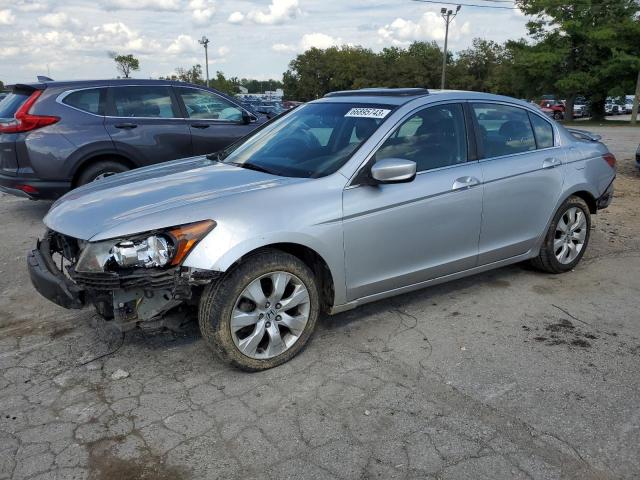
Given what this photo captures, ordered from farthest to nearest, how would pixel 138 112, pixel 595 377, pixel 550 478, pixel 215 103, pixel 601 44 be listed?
1. pixel 601 44
2. pixel 215 103
3. pixel 138 112
4. pixel 595 377
5. pixel 550 478

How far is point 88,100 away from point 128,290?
469cm

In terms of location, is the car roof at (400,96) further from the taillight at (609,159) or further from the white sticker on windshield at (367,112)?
the taillight at (609,159)

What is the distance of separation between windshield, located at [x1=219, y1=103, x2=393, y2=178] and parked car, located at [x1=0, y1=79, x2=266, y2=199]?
2.93 m

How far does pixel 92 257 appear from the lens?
308cm

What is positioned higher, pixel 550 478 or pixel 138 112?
pixel 138 112

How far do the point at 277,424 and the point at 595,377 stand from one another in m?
1.95

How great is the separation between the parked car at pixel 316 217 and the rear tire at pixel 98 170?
2.81m

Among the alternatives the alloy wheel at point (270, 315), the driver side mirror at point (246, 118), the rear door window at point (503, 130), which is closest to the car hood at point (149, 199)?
the alloy wheel at point (270, 315)

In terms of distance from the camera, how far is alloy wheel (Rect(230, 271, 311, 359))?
10.7ft

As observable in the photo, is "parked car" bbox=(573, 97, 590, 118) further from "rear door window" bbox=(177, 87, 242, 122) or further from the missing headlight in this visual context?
the missing headlight

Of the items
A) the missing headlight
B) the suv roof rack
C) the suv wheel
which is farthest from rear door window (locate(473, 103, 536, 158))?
the missing headlight

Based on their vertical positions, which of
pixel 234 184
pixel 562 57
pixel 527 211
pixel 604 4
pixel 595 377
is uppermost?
pixel 604 4

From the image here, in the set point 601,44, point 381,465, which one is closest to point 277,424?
point 381,465

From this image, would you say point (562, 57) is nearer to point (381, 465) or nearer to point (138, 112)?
point (138, 112)
